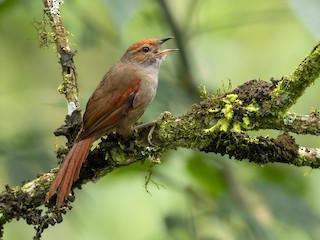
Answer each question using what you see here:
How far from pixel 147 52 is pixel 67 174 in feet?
5.78

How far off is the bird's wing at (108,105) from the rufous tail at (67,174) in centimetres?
26

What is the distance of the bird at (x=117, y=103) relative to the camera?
11.2 ft

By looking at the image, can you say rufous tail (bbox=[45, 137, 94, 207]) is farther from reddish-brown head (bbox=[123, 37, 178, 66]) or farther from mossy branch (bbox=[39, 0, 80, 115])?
reddish-brown head (bbox=[123, 37, 178, 66])

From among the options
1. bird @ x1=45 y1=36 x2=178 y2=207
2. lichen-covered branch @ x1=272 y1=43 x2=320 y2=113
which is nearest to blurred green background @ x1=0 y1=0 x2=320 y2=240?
bird @ x1=45 y1=36 x2=178 y2=207

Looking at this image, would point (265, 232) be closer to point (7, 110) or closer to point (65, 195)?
point (65, 195)

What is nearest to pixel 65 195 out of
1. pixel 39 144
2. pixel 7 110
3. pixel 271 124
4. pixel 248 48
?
pixel 271 124

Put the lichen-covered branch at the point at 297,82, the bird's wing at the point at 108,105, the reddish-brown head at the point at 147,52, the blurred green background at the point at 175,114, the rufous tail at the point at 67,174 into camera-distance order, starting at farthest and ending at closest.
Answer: the blurred green background at the point at 175,114, the reddish-brown head at the point at 147,52, the bird's wing at the point at 108,105, the rufous tail at the point at 67,174, the lichen-covered branch at the point at 297,82

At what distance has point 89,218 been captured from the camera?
6.83m

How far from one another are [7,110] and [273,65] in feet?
9.44

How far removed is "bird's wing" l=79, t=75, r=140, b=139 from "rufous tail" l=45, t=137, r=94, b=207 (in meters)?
0.26

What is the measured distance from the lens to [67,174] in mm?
3373

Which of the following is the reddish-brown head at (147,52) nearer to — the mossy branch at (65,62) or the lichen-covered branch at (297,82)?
the mossy branch at (65,62)

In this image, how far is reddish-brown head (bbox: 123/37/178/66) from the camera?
4.81m

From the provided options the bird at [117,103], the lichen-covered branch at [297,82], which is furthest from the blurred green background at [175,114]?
the lichen-covered branch at [297,82]
